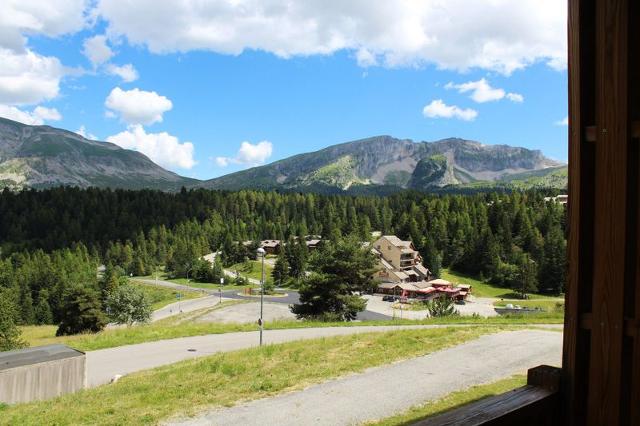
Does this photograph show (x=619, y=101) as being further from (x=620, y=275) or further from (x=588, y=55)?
(x=620, y=275)

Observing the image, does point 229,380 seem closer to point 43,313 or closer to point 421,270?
point 43,313

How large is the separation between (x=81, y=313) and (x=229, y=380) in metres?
46.0

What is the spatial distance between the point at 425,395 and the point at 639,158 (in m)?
8.62

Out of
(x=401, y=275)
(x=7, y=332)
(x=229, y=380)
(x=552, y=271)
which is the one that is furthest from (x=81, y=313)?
(x=552, y=271)

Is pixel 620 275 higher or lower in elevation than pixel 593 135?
lower

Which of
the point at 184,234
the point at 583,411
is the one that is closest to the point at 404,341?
the point at 583,411

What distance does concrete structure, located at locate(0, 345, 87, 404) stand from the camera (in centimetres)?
1404

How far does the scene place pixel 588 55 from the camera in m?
2.13

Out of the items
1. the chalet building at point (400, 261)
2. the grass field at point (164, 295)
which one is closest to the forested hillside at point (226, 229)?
the chalet building at point (400, 261)

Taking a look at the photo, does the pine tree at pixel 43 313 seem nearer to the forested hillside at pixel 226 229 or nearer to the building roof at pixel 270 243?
the forested hillside at pixel 226 229

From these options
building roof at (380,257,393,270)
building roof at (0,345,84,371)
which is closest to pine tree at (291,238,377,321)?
building roof at (0,345,84,371)

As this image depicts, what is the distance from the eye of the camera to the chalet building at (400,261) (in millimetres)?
86188

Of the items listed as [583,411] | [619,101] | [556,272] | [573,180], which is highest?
[619,101]

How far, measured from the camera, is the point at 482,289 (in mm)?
82312
